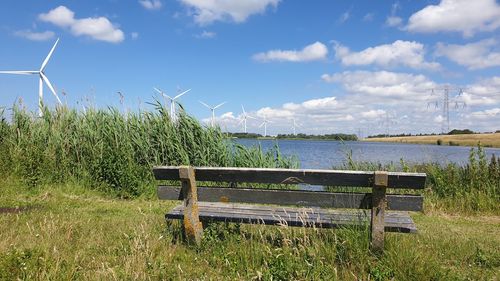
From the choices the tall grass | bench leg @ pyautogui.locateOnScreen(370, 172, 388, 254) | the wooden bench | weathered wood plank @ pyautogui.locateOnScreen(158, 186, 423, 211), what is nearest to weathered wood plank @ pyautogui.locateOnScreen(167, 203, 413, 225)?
the wooden bench

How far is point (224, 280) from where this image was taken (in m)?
3.79

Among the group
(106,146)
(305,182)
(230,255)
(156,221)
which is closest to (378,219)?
(305,182)

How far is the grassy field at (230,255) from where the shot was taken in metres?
3.72

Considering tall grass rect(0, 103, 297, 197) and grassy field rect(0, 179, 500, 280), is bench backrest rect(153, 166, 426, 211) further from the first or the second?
tall grass rect(0, 103, 297, 197)

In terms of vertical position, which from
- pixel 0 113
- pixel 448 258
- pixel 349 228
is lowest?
pixel 448 258

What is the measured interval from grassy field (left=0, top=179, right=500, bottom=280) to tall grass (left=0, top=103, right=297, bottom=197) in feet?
13.9

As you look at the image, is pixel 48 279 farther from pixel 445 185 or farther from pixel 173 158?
pixel 445 185

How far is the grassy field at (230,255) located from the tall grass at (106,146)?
4.24 metres

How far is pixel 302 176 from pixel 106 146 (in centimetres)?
753

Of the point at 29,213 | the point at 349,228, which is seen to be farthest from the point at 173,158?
the point at 349,228

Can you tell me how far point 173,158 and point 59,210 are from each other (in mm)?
3736

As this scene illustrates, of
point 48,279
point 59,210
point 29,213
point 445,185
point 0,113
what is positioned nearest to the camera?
point 48,279

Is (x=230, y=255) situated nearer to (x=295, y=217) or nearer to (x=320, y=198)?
(x=295, y=217)

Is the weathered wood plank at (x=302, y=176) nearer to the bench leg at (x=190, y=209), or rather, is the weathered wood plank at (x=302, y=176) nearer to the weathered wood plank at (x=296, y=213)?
the bench leg at (x=190, y=209)
